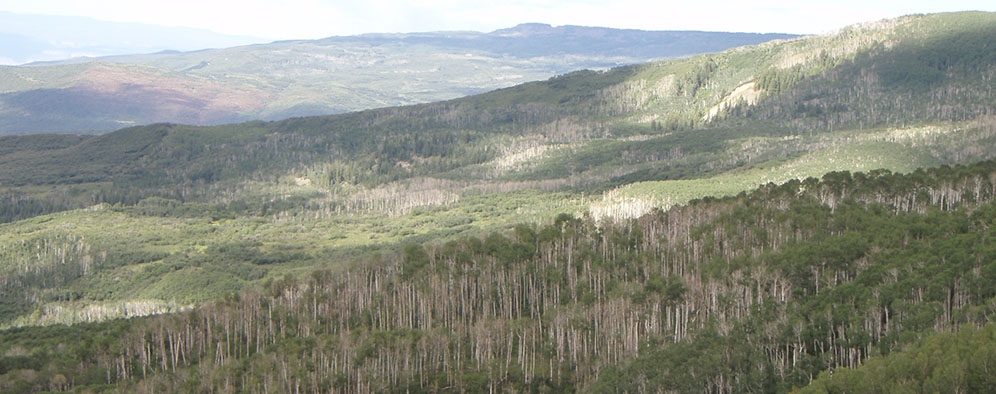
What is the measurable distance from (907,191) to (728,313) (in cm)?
4524

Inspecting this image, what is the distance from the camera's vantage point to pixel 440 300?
361ft

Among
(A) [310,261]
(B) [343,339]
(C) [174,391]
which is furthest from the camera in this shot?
(A) [310,261]

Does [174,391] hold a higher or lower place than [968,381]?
lower

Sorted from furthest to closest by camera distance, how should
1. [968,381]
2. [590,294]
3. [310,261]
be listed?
1. [310,261]
2. [590,294]
3. [968,381]

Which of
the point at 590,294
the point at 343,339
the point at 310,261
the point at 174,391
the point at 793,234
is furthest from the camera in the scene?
the point at 310,261

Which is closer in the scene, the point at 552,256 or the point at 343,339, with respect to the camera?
the point at 343,339

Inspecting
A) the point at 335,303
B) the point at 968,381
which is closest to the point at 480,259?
the point at 335,303

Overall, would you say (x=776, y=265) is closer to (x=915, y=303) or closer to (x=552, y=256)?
(x=915, y=303)

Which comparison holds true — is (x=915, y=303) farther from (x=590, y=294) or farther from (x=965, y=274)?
(x=590, y=294)

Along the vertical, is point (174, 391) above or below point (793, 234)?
below

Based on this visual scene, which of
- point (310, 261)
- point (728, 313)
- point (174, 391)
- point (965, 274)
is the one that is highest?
point (965, 274)

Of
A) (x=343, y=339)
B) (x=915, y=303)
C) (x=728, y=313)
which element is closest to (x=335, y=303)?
(x=343, y=339)

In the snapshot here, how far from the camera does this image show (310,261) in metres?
189

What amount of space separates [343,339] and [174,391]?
55.1 feet
